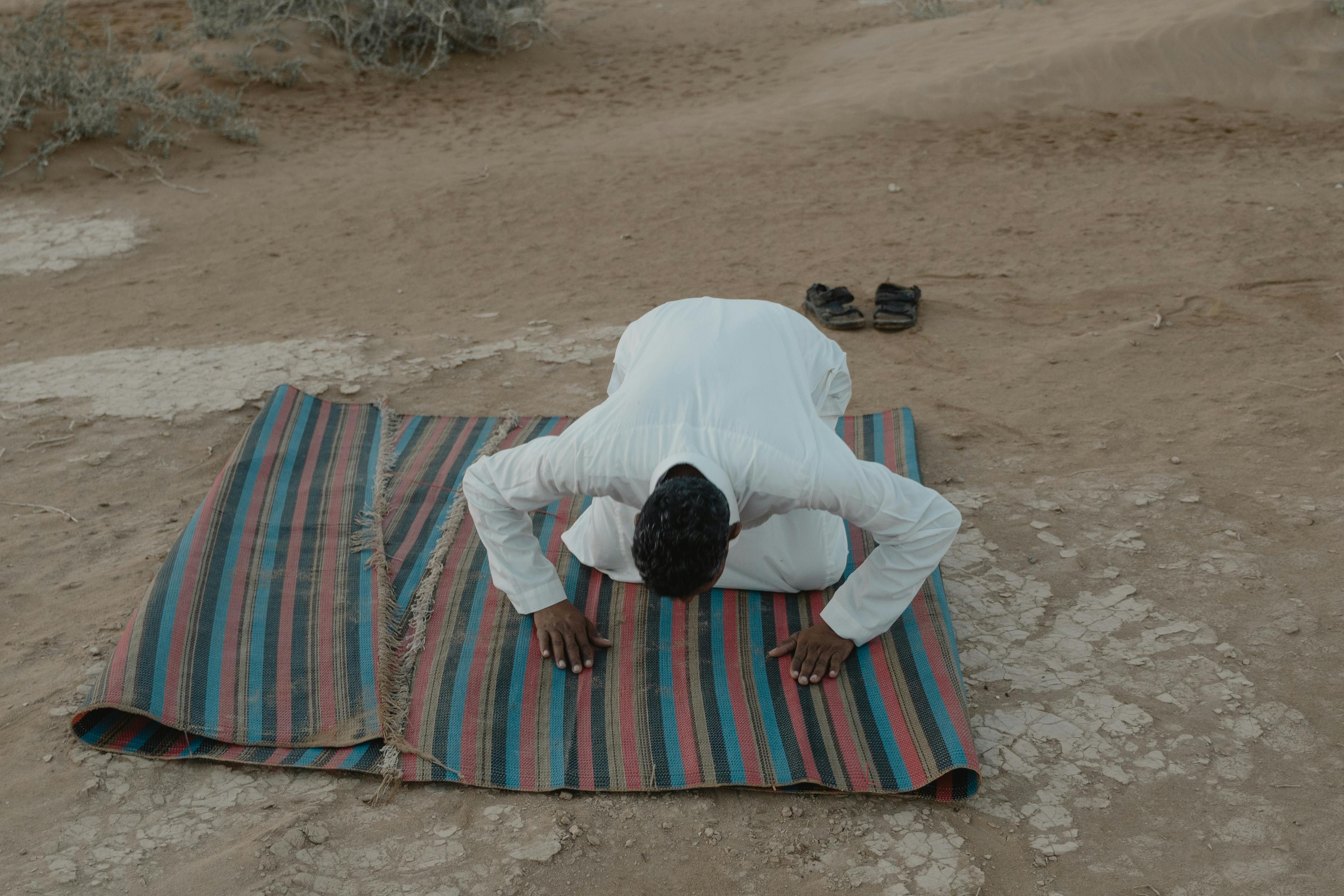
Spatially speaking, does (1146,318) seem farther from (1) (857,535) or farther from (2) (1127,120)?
(2) (1127,120)

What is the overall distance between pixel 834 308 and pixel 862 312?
136mm

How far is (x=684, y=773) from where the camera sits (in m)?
2.36

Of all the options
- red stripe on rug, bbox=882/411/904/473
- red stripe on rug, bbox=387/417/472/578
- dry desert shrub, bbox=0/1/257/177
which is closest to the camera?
red stripe on rug, bbox=387/417/472/578

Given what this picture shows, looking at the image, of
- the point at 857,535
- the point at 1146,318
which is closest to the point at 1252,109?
the point at 1146,318

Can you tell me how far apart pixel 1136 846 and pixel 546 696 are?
1.38 meters

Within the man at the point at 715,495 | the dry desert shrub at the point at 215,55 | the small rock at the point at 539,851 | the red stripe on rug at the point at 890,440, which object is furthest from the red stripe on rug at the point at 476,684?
the dry desert shrub at the point at 215,55

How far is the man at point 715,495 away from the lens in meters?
2.14

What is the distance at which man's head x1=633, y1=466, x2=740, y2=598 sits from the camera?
2.02m

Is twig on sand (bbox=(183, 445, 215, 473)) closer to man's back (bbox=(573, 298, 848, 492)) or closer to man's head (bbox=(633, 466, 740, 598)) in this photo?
man's back (bbox=(573, 298, 848, 492))

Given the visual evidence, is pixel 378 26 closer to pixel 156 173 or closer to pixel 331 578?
pixel 156 173

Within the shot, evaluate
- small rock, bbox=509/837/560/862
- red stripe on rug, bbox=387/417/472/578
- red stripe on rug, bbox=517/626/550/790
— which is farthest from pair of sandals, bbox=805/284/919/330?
small rock, bbox=509/837/560/862

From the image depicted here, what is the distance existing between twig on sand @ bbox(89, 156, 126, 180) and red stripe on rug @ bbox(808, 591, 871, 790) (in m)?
6.41

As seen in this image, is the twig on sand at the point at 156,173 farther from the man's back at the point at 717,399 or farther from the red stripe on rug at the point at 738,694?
the red stripe on rug at the point at 738,694

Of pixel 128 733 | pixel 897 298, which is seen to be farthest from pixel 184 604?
pixel 897 298
